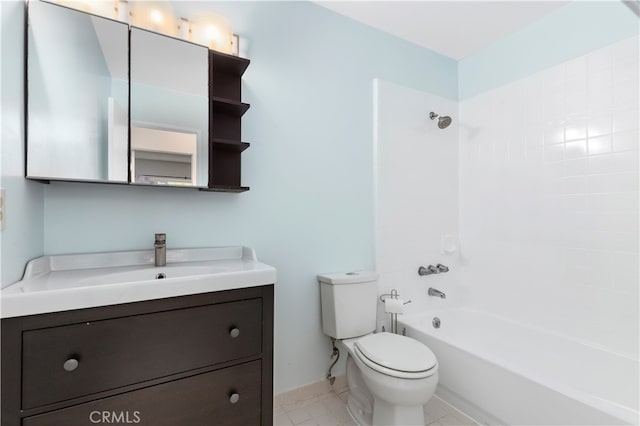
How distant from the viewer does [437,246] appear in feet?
8.01

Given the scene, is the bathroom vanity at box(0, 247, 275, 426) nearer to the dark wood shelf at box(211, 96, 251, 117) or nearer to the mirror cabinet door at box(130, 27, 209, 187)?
the mirror cabinet door at box(130, 27, 209, 187)

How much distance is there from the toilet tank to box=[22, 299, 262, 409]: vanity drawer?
2.21 ft

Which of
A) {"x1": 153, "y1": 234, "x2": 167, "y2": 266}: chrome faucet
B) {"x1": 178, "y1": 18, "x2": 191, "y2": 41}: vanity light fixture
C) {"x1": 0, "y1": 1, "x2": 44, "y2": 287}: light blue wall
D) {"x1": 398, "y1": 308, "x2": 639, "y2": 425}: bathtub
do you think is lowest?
{"x1": 398, "y1": 308, "x2": 639, "y2": 425}: bathtub

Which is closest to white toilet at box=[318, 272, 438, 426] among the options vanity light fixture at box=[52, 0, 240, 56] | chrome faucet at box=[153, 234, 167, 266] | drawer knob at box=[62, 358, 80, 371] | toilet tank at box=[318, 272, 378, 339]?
toilet tank at box=[318, 272, 378, 339]

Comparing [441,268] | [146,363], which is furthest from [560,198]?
[146,363]

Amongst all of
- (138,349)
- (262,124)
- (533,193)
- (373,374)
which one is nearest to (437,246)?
(533,193)

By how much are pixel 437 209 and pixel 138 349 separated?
7.11 ft

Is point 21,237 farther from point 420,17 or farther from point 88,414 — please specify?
point 420,17

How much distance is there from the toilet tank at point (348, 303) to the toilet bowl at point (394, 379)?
14 cm

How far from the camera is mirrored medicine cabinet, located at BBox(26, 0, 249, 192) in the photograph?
119 centimetres

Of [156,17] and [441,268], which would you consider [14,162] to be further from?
[441,268]

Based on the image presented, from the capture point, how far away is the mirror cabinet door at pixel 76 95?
1163 mm

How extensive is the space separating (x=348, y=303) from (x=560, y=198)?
152cm

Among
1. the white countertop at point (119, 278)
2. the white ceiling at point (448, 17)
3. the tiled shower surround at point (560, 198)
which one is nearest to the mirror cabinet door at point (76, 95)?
the white countertop at point (119, 278)
